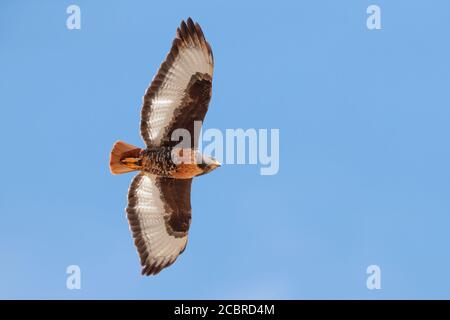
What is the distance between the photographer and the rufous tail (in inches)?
492

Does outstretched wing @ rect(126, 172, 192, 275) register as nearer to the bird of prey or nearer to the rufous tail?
the bird of prey

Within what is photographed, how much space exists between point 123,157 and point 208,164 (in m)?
1.38

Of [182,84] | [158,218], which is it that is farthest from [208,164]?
[158,218]

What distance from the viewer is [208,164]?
12.7 m

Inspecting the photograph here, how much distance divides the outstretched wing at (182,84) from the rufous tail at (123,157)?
34 cm

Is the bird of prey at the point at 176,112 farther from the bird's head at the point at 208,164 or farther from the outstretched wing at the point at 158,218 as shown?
the outstretched wing at the point at 158,218

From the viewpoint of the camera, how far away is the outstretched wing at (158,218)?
13492 mm

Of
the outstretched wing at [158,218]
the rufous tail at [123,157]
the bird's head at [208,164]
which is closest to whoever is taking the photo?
the rufous tail at [123,157]

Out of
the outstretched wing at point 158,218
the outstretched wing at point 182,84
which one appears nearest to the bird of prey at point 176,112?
the outstretched wing at point 182,84
